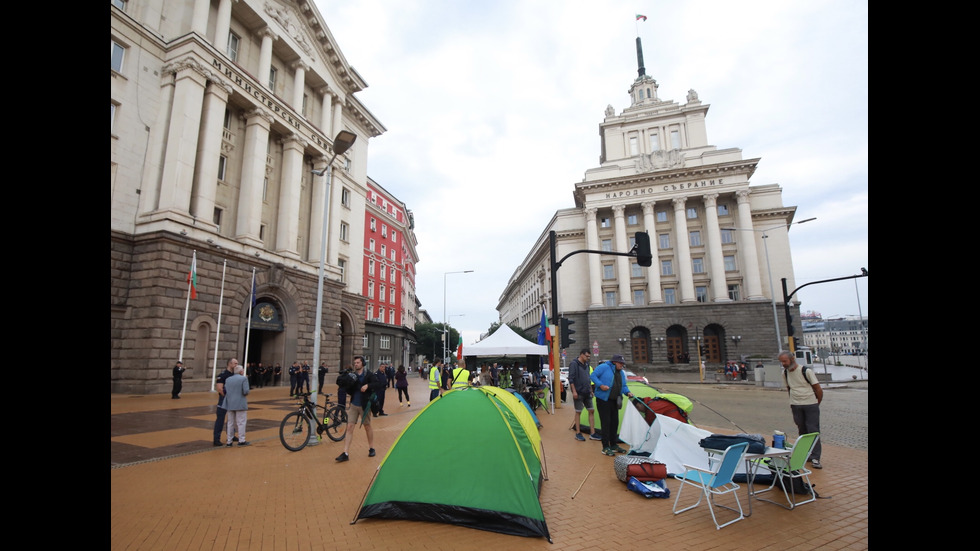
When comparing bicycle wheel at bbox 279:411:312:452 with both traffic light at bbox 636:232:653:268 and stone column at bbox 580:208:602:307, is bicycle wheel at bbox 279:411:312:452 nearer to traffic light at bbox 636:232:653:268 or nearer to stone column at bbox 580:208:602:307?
traffic light at bbox 636:232:653:268

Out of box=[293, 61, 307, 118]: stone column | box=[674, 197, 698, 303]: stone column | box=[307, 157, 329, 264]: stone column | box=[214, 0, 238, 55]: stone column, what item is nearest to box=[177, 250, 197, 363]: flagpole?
box=[307, 157, 329, 264]: stone column

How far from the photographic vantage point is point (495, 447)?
509 centimetres

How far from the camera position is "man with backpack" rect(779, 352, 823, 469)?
6816 millimetres

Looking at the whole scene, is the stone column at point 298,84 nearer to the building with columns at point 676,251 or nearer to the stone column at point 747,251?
the building with columns at point 676,251

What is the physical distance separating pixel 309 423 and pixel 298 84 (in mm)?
25610

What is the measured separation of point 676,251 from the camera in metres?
45.9

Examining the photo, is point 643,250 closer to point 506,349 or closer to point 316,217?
point 506,349

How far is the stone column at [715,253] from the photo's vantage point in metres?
43.3

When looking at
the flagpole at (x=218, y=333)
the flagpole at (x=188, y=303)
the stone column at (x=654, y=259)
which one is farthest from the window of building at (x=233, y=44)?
the stone column at (x=654, y=259)

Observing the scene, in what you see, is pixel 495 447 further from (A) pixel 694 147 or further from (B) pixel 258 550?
(A) pixel 694 147
